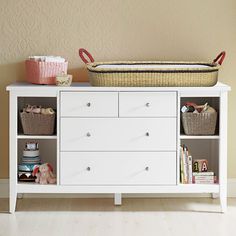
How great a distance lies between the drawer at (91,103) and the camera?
4.24 m

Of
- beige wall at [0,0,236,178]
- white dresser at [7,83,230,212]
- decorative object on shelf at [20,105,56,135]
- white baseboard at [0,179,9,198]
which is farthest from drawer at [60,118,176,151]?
white baseboard at [0,179,9,198]

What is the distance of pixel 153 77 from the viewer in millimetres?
4234

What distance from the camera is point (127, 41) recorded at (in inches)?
182

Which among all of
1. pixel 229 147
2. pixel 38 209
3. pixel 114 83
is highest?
pixel 114 83

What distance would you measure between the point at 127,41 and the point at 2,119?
90cm

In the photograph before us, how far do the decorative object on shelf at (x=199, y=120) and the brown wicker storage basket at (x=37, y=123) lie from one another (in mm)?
750

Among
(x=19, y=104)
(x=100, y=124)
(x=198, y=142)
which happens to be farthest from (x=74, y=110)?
(x=198, y=142)

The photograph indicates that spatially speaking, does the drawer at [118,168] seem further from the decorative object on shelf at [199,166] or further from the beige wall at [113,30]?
the beige wall at [113,30]

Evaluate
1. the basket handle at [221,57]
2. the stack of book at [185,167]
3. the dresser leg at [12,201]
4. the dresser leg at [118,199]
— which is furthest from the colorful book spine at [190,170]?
the dresser leg at [12,201]

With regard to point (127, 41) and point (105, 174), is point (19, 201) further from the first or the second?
point (127, 41)

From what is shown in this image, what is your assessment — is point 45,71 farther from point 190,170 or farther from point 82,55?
point 190,170

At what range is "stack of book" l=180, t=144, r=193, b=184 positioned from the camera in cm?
434

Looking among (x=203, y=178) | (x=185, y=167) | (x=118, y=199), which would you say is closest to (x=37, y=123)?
(x=118, y=199)

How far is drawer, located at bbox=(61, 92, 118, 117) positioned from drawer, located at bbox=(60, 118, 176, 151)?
0.13ft
